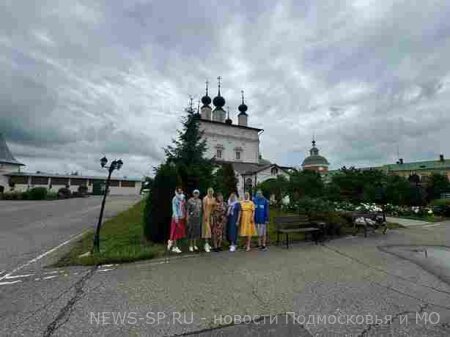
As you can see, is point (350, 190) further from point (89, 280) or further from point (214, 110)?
point (214, 110)

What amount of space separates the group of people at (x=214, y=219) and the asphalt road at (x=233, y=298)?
0.97 m

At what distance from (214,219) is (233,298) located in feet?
11.7

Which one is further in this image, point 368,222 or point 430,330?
point 368,222

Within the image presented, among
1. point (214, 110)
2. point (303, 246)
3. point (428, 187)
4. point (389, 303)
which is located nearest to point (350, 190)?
point (428, 187)

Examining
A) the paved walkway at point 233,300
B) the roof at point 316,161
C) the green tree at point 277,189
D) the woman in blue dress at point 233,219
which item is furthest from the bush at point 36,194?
the roof at point 316,161

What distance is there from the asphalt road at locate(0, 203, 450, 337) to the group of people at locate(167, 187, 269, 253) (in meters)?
0.97

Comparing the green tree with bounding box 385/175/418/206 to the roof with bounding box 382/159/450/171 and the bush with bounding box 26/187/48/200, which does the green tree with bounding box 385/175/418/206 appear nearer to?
the bush with bounding box 26/187/48/200

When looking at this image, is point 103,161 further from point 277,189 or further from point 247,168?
point 247,168

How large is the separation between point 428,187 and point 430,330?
32.3 metres

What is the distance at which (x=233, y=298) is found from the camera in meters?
4.04

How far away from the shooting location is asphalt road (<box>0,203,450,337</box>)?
10.4 ft

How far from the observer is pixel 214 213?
296 inches

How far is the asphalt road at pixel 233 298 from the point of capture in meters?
3.18

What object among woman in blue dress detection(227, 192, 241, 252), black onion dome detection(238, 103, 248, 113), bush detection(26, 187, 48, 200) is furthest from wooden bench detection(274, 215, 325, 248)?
black onion dome detection(238, 103, 248, 113)
